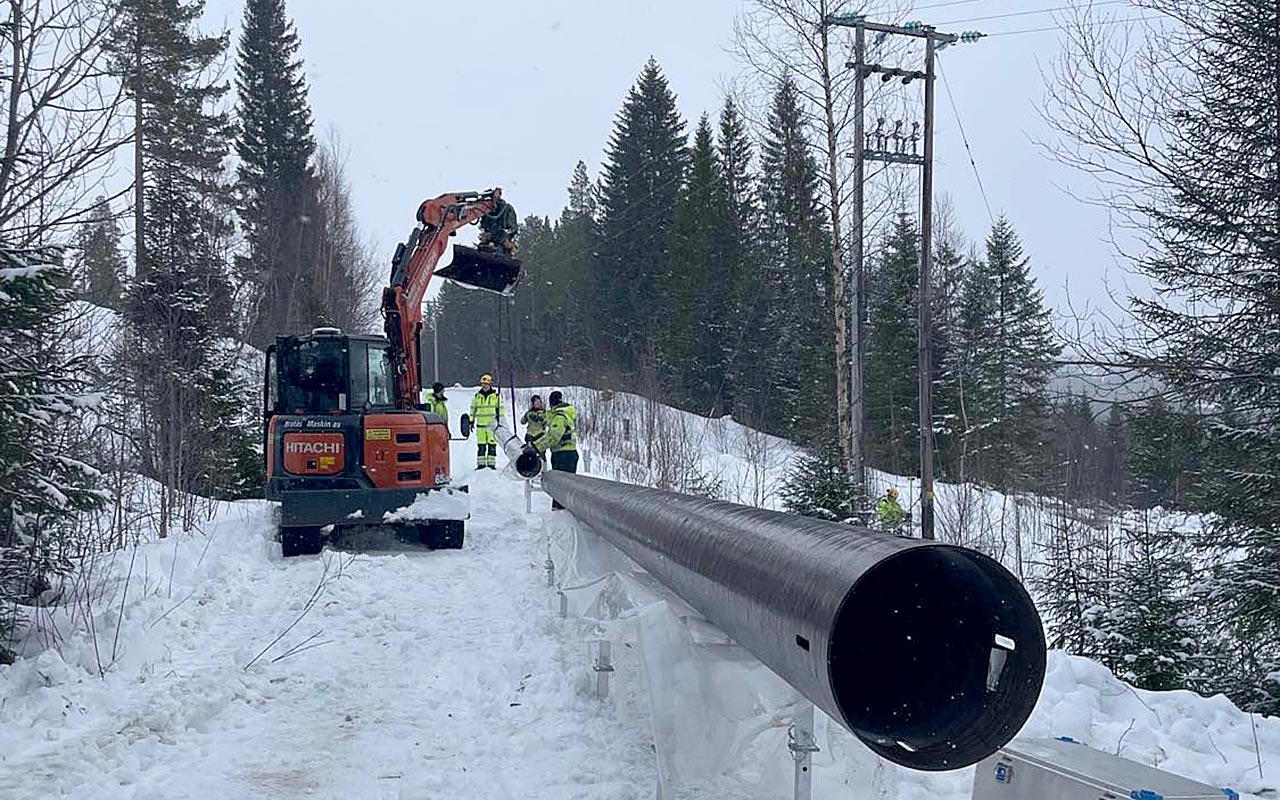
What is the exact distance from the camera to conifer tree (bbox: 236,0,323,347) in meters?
37.0

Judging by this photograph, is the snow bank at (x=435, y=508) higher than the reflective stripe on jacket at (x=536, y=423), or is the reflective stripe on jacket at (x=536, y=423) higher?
the reflective stripe on jacket at (x=536, y=423)

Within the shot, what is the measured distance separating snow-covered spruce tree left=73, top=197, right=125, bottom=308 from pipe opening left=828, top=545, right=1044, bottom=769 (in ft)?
22.9

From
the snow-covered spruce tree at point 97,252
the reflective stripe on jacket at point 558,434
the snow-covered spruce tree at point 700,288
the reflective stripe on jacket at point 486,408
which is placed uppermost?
the snow-covered spruce tree at point 700,288

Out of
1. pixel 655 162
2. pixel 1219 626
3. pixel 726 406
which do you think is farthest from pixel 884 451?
pixel 1219 626

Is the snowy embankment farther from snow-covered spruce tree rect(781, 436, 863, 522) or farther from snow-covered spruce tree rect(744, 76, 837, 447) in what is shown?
snow-covered spruce tree rect(744, 76, 837, 447)

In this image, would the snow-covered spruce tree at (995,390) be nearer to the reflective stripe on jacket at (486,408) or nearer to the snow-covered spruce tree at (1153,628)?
the reflective stripe on jacket at (486,408)

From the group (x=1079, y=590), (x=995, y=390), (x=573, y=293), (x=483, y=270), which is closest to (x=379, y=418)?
(x=483, y=270)

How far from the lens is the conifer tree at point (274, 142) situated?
121ft

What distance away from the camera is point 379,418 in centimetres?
1178

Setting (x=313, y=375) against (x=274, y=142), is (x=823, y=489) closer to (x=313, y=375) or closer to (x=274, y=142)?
(x=313, y=375)

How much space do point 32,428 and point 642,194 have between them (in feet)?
135

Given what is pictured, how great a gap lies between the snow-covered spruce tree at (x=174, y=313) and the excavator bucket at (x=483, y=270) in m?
3.42

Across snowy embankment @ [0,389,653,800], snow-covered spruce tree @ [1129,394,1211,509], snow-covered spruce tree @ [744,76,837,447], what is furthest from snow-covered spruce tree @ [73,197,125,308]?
snow-covered spruce tree @ [744,76,837,447]

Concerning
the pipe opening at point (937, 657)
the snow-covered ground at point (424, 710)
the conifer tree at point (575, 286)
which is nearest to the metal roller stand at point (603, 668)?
the snow-covered ground at point (424, 710)
